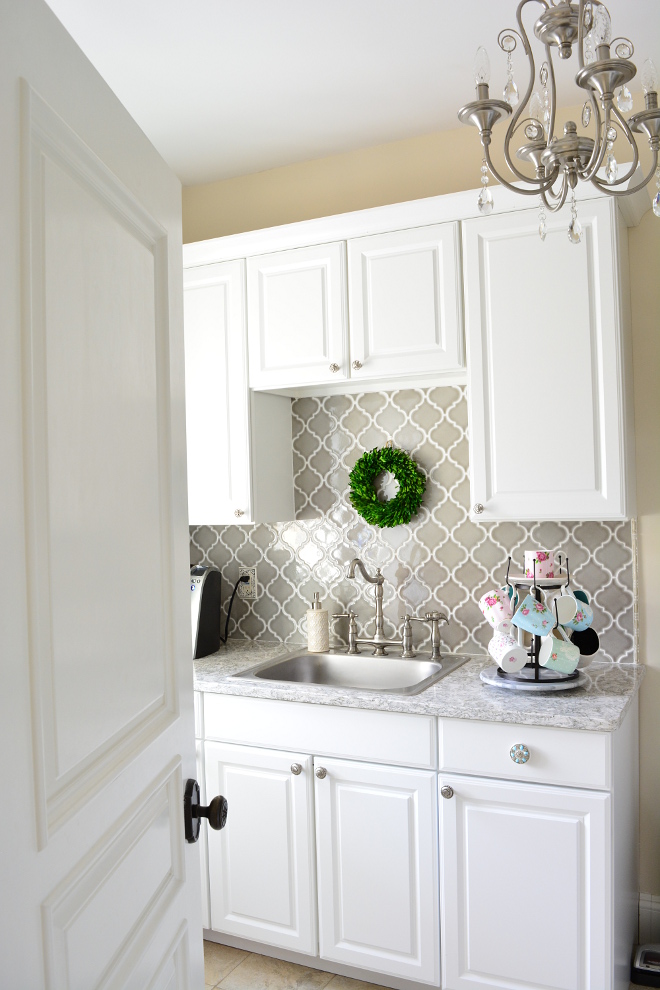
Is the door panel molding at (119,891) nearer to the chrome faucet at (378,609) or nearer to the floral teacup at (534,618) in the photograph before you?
the floral teacup at (534,618)

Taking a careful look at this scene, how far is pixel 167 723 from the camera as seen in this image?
3.79ft

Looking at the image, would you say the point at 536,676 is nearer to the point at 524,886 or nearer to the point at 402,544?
the point at 524,886

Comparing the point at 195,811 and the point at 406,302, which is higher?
the point at 406,302

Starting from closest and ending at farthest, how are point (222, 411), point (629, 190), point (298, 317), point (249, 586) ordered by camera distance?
point (629, 190)
point (298, 317)
point (222, 411)
point (249, 586)

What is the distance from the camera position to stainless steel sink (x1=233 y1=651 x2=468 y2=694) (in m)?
2.62

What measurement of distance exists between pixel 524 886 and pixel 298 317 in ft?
6.05

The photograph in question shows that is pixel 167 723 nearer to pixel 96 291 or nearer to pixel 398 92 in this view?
pixel 96 291

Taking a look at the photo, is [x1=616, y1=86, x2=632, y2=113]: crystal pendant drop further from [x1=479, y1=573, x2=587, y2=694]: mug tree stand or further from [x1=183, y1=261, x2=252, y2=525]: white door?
[x1=183, y1=261, x2=252, y2=525]: white door

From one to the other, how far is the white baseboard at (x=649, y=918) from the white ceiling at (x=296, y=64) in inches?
103

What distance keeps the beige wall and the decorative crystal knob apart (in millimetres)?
680

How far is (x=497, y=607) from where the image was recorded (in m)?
2.22

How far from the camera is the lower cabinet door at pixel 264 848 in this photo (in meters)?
2.31

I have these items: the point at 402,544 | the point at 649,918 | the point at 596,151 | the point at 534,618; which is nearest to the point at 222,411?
the point at 402,544

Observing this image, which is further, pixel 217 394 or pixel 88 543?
pixel 217 394
